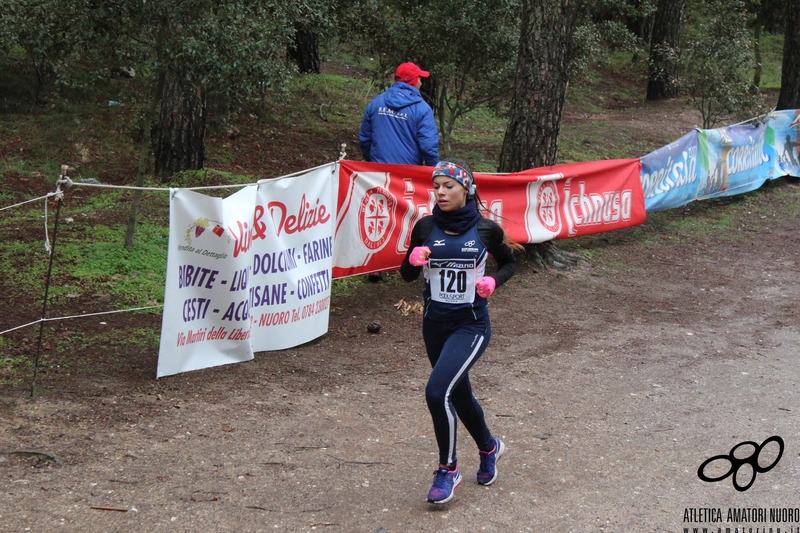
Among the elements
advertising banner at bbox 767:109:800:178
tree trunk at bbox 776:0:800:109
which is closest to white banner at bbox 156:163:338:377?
advertising banner at bbox 767:109:800:178

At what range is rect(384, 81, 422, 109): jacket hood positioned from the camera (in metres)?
9.28

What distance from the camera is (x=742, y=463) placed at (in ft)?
18.8

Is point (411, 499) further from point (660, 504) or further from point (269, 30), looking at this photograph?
point (269, 30)

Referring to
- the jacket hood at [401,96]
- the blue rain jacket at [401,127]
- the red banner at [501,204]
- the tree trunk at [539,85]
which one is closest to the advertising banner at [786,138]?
the red banner at [501,204]

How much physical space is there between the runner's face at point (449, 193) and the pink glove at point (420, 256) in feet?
0.90

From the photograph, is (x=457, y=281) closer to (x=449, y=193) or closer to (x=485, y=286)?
(x=485, y=286)

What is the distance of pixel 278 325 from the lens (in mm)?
7508

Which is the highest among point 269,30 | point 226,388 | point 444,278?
point 269,30

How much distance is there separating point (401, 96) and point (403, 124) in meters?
0.30

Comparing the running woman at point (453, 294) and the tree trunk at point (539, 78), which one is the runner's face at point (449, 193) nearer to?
the running woman at point (453, 294)

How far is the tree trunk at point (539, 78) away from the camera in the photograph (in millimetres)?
10492

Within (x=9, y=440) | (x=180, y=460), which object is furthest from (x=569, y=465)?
(x=9, y=440)

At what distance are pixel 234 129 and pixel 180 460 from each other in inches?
412

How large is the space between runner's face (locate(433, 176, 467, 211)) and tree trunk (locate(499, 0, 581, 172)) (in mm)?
6052
